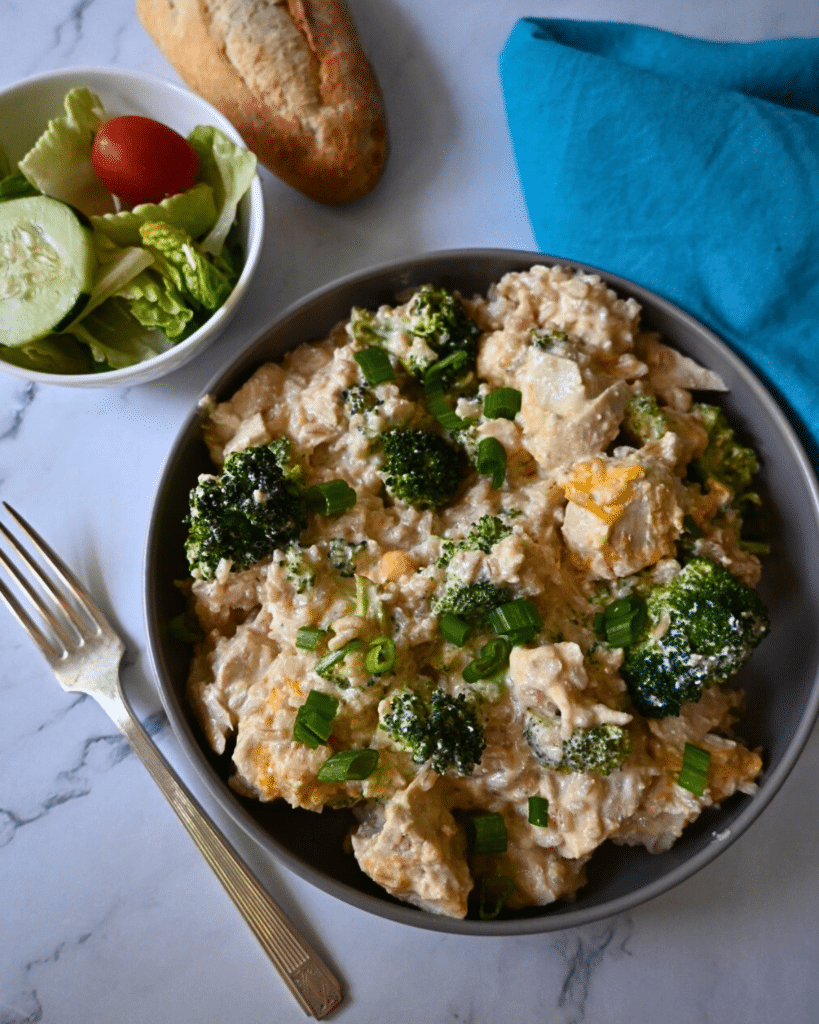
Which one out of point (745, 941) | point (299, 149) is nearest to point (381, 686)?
point (745, 941)

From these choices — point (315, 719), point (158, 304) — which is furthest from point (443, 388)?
point (315, 719)

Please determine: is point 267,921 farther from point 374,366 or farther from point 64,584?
point 374,366

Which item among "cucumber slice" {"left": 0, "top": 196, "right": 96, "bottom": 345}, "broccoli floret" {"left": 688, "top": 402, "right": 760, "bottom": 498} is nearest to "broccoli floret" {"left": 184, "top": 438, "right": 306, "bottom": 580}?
"cucumber slice" {"left": 0, "top": 196, "right": 96, "bottom": 345}

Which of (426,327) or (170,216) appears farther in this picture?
(170,216)

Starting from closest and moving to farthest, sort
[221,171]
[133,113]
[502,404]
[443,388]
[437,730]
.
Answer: [437,730] < [502,404] < [443,388] < [221,171] < [133,113]

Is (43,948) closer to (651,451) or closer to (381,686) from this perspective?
(381,686)
